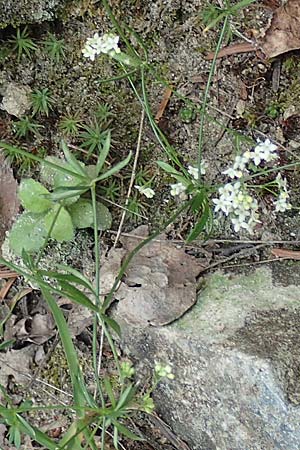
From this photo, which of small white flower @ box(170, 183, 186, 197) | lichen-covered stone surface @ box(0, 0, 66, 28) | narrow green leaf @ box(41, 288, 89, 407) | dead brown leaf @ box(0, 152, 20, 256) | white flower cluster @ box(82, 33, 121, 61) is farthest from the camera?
dead brown leaf @ box(0, 152, 20, 256)

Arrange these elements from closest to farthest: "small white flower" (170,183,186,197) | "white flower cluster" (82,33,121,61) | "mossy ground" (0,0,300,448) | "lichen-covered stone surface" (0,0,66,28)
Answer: "white flower cluster" (82,33,121,61), "small white flower" (170,183,186,197), "lichen-covered stone surface" (0,0,66,28), "mossy ground" (0,0,300,448)

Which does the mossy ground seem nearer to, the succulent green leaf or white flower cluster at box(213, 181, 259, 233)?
the succulent green leaf

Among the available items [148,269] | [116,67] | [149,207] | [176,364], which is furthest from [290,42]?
[176,364]

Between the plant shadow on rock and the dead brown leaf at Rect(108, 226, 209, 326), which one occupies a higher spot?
the dead brown leaf at Rect(108, 226, 209, 326)

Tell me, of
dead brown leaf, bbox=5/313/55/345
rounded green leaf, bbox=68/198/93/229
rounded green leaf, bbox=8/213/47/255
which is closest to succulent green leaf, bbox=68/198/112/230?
rounded green leaf, bbox=68/198/93/229

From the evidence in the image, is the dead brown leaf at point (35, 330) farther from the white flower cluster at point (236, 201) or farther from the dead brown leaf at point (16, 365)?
the white flower cluster at point (236, 201)

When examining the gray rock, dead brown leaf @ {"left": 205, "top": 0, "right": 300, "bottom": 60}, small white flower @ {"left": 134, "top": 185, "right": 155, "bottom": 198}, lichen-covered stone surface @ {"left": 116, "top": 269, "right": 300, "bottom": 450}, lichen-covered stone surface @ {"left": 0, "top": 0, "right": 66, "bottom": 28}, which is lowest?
lichen-covered stone surface @ {"left": 116, "top": 269, "right": 300, "bottom": 450}

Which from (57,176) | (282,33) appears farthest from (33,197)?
(282,33)
